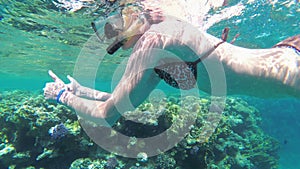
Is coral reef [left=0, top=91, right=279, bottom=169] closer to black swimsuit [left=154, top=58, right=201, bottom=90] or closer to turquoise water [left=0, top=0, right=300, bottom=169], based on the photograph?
black swimsuit [left=154, top=58, right=201, bottom=90]

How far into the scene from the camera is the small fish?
5.31m

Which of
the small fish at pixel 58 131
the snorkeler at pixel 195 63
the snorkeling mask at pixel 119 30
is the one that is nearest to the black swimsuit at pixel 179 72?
the snorkeler at pixel 195 63

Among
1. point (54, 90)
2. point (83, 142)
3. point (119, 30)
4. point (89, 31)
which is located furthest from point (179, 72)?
point (89, 31)

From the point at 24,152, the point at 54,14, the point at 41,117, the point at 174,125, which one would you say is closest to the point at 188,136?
the point at 174,125

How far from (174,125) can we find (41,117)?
375cm

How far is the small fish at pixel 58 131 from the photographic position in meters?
5.31

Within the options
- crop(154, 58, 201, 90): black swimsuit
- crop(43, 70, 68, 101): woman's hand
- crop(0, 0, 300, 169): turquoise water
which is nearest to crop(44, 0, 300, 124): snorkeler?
crop(154, 58, 201, 90): black swimsuit

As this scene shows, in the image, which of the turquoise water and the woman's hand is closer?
the woman's hand

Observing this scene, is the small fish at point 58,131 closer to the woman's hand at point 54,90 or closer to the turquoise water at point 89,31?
the woman's hand at point 54,90

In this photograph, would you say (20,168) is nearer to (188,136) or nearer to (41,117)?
(41,117)

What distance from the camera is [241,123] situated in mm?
11281

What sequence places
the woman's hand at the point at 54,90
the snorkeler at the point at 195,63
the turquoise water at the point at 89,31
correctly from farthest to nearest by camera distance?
the turquoise water at the point at 89,31, the woman's hand at the point at 54,90, the snorkeler at the point at 195,63

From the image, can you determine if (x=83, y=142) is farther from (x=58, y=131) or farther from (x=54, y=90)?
(x=54, y=90)

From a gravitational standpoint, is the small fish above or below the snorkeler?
below
